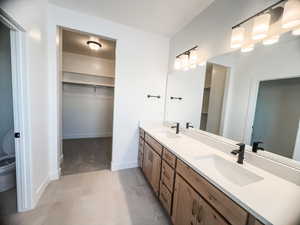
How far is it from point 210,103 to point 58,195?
7.81 feet

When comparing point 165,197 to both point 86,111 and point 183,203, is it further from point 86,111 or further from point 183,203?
point 86,111

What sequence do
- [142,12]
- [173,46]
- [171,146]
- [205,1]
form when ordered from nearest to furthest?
1. [171,146]
2. [205,1]
3. [142,12]
4. [173,46]

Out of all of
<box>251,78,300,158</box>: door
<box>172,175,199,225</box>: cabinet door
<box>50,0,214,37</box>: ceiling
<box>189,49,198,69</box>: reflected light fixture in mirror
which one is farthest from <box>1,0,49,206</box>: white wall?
<box>251,78,300,158</box>: door

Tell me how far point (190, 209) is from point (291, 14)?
5.40 feet

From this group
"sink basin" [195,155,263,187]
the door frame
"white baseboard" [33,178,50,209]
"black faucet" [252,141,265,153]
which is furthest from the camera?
"white baseboard" [33,178,50,209]

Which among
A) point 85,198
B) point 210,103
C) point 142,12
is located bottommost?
point 85,198

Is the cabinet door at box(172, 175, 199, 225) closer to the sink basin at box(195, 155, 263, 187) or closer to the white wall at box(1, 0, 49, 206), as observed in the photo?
the sink basin at box(195, 155, 263, 187)

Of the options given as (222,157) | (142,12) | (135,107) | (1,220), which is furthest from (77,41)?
(222,157)

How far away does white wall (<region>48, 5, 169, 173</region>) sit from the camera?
6.85 ft

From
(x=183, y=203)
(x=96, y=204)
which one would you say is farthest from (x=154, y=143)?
(x=96, y=204)

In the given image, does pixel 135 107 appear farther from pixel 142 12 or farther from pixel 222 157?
pixel 222 157

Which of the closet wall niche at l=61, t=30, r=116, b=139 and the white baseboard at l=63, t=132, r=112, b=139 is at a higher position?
the closet wall niche at l=61, t=30, r=116, b=139

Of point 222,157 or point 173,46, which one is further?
point 173,46

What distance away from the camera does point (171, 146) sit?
1507mm
